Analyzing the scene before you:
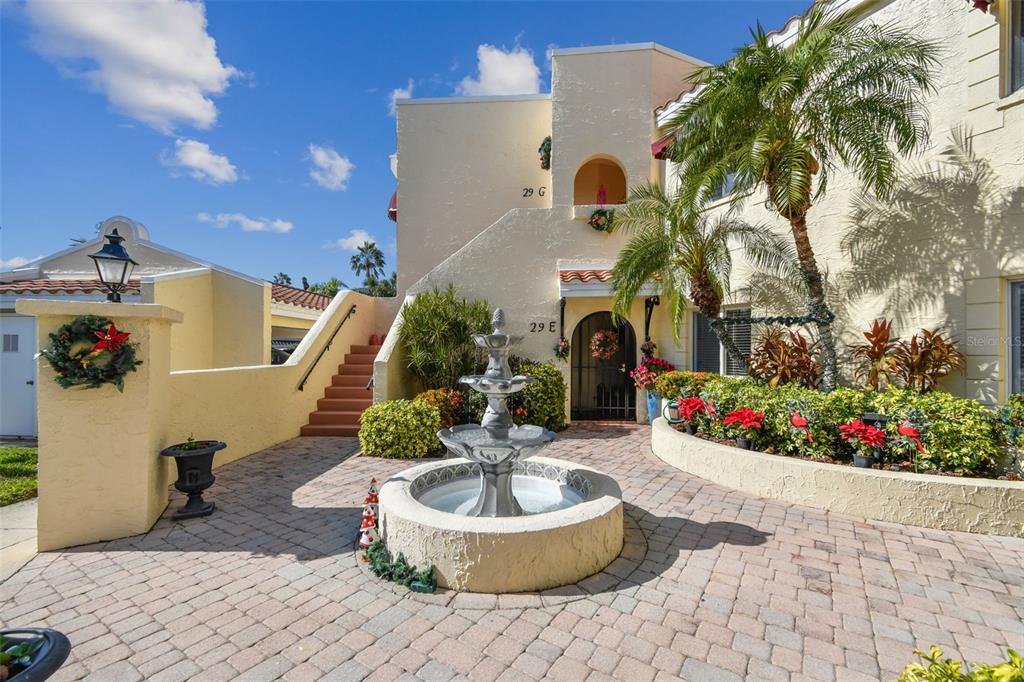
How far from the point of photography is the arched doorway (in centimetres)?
1235

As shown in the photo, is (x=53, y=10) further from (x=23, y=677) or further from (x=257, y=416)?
(x=23, y=677)

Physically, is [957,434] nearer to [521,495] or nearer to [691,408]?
[691,408]

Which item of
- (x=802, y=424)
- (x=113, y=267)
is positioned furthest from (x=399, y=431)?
(x=802, y=424)

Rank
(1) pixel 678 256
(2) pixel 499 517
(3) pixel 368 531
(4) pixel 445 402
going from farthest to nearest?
(4) pixel 445 402 < (1) pixel 678 256 < (3) pixel 368 531 < (2) pixel 499 517

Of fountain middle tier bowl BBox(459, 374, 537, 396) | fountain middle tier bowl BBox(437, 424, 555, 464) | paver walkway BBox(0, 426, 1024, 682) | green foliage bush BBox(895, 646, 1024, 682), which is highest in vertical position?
fountain middle tier bowl BBox(459, 374, 537, 396)

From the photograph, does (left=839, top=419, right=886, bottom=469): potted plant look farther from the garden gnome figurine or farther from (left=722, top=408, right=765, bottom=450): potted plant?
the garden gnome figurine

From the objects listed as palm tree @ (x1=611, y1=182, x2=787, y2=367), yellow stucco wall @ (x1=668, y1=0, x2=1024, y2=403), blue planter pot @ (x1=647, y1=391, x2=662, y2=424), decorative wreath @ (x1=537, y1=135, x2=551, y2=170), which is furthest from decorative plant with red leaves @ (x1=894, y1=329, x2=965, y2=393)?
decorative wreath @ (x1=537, y1=135, x2=551, y2=170)

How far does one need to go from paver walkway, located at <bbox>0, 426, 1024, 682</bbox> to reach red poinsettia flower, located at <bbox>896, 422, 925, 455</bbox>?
1.04 m

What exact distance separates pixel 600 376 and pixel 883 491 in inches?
301

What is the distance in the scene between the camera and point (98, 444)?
490 centimetres

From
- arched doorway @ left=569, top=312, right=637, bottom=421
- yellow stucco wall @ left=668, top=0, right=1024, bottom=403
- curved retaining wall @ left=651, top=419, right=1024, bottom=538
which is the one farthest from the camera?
arched doorway @ left=569, top=312, right=637, bottom=421

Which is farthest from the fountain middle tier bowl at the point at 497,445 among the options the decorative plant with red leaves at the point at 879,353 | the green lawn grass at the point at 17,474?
the green lawn grass at the point at 17,474

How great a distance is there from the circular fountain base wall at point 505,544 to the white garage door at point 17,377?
11.8 meters

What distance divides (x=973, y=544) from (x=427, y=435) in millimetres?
7530
